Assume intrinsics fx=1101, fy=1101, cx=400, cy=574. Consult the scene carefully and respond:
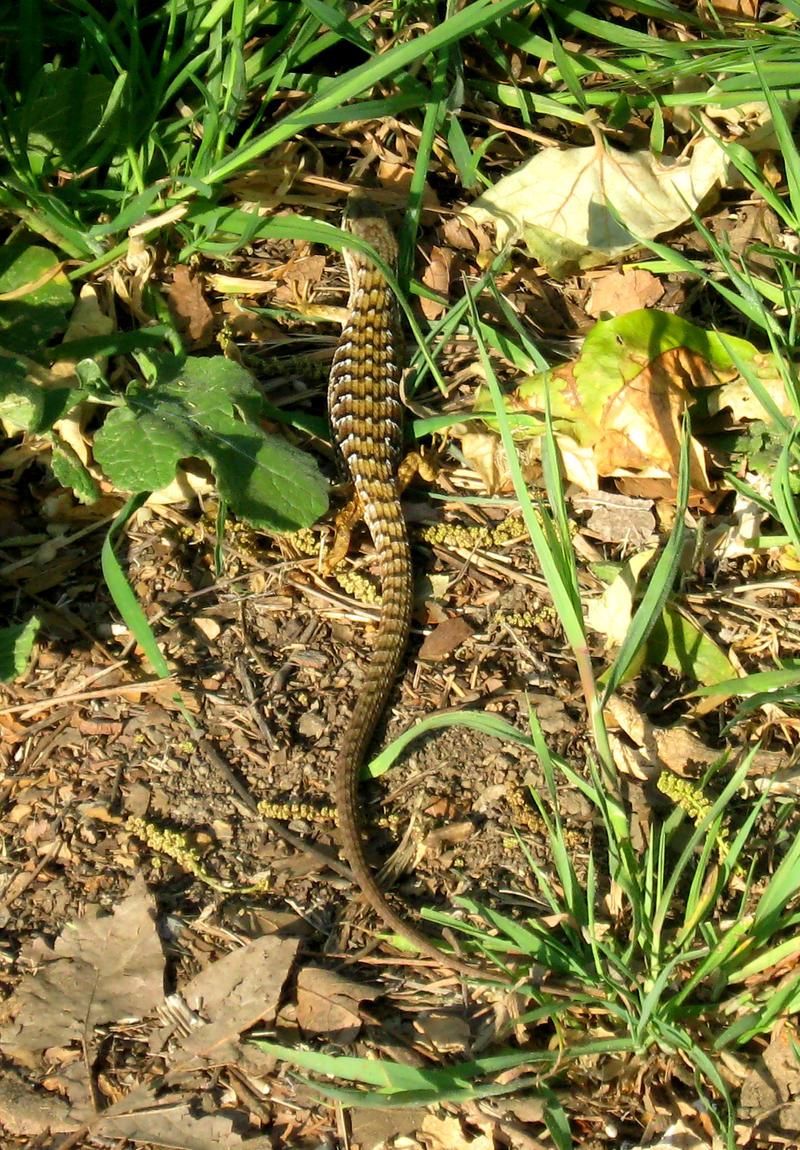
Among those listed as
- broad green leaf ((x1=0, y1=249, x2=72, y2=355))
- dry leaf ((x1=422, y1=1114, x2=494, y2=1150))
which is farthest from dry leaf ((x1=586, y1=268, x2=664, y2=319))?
dry leaf ((x1=422, y1=1114, x2=494, y2=1150))

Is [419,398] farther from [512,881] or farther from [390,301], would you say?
[512,881]

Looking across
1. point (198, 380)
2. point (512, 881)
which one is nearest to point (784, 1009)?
point (512, 881)

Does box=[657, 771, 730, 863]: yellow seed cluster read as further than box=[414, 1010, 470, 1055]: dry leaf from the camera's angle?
Yes

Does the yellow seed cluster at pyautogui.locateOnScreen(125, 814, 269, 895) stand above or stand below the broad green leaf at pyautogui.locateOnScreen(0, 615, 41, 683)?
below

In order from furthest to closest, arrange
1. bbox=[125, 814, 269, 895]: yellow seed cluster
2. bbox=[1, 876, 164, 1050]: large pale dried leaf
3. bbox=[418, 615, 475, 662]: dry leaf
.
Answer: bbox=[418, 615, 475, 662]: dry leaf → bbox=[125, 814, 269, 895]: yellow seed cluster → bbox=[1, 876, 164, 1050]: large pale dried leaf

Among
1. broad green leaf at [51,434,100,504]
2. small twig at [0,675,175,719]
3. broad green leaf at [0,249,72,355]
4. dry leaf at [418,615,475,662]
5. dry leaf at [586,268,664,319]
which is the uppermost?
broad green leaf at [0,249,72,355]

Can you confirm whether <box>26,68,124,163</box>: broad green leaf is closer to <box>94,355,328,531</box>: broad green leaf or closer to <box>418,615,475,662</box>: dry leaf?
<box>94,355,328,531</box>: broad green leaf

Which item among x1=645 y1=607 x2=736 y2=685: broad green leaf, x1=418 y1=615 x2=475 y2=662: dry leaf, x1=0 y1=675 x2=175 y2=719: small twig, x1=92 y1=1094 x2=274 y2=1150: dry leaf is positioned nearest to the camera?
x1=92 y1=1094 x2=274 y2=1150: dry leaf
